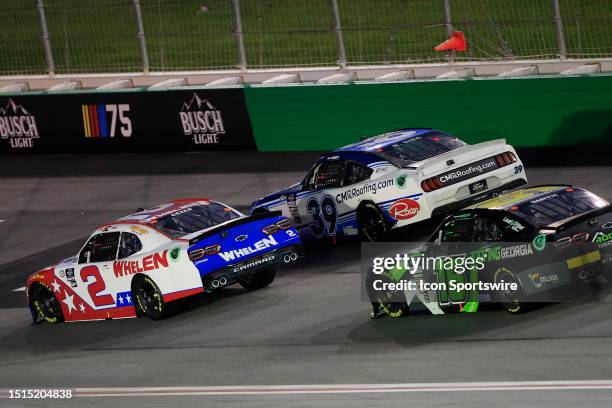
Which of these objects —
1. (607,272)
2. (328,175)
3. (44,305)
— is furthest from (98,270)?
(607,272)

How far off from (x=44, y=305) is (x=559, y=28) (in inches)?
440

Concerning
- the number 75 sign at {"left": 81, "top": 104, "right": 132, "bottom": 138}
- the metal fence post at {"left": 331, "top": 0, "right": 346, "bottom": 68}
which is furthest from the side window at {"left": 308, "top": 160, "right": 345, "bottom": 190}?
the number 75 sign at {"left": 81, "top": 104, "right": 132, "bottom": 138}

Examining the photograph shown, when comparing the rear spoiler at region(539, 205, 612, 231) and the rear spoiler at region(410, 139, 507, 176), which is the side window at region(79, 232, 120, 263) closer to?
the rear spoiler at region(410, 139, 507, 176)

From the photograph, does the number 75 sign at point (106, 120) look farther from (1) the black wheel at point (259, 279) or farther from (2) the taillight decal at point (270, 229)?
(2) the taillight decal at point (270, 229)

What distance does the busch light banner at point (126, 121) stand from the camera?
82.1 feet

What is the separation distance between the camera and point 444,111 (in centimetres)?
2259

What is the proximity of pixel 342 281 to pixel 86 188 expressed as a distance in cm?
987

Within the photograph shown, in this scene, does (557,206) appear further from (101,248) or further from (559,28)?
(559,28)

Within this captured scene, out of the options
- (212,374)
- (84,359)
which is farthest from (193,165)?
(212,374)

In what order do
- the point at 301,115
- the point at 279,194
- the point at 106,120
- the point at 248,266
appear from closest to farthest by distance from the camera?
the point at 248,266, the point at 279,194, the point at 301,115, the point at 106,120

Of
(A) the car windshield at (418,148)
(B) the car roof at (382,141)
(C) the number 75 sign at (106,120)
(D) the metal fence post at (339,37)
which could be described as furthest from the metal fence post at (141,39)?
(A) the car windshield at (418,148)

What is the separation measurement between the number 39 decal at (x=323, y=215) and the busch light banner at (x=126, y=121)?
292 inches

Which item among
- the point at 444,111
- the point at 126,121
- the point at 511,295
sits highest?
the point at 126,121

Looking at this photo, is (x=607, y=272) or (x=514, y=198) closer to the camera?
(x=607, y=272)
